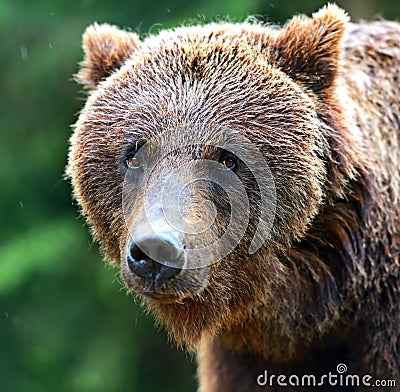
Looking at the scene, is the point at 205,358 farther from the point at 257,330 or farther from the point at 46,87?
the point at 46,87

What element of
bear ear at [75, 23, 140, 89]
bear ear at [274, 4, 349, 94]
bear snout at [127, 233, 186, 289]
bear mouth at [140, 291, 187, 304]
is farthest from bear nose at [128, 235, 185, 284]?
bear ear at [75, 23, 140, 89]

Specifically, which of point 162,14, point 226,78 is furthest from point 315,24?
point 162,14

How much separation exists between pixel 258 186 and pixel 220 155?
218mm

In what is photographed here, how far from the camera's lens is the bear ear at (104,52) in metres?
4.07

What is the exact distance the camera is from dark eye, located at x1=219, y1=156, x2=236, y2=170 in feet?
11.5

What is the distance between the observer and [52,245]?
26.7ft

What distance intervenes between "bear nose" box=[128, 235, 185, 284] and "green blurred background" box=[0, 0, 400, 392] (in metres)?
4.93

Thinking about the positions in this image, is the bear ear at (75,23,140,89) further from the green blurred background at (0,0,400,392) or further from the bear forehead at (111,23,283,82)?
the green blurred background at (0,0,400,392)

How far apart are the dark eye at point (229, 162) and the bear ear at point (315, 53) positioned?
0.55 meters

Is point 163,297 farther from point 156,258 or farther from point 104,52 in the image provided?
point 104,52

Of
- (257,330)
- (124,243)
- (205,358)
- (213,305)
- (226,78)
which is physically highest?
(226,78)

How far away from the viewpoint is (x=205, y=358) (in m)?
4.71

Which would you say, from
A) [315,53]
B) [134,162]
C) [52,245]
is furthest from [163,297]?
[52,245]

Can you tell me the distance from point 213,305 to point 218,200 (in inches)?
19.7
